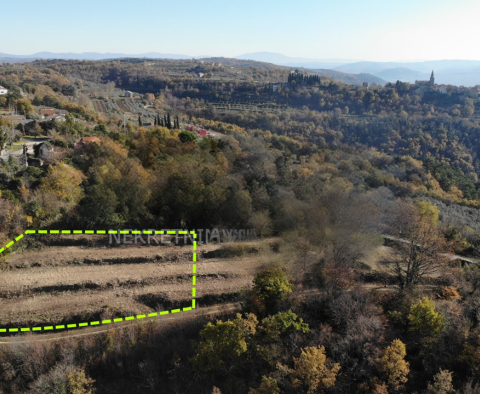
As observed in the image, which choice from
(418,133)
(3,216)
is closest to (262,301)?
(3,216)

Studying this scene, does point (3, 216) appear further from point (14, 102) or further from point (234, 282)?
point (14, 102)

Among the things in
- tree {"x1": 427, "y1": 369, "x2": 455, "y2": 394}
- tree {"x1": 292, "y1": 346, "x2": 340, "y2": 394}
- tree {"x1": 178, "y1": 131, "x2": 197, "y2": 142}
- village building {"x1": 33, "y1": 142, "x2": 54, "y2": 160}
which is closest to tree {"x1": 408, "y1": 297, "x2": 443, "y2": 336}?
tree {"x1": 427, "y1": 369, "x2": 455, "y2": 394}

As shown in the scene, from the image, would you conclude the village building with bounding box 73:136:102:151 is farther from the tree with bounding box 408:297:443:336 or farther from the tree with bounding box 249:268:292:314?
the tree with bounding box 408:297:443:336

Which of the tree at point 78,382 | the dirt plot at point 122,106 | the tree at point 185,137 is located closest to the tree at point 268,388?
the tree at point 78,382

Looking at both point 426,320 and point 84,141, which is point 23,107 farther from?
point 426,320

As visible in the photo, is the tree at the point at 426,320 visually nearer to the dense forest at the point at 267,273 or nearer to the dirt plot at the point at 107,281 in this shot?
the dense forest at the point at 267,273

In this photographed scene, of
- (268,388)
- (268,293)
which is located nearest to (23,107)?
(268,293)
